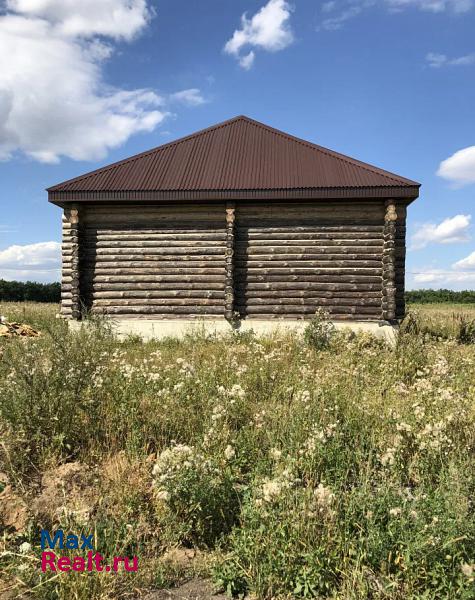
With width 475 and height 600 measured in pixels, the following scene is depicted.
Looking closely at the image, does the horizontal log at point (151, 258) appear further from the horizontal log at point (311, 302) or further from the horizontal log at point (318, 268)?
the horizontal log at point (311, 302)

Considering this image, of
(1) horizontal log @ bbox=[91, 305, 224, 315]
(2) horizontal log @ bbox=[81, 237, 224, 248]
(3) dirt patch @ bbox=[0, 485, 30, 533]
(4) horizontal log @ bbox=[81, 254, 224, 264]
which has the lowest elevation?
(3) dirt patch @ bbox=[0, 485, 30, 533]

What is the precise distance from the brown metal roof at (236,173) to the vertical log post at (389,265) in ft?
1.66

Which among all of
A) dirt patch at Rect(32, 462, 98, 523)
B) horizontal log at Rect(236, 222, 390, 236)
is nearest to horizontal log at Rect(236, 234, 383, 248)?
horizontal log at Rect(236, 222, 390, 236)

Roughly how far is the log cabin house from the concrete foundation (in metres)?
0.12

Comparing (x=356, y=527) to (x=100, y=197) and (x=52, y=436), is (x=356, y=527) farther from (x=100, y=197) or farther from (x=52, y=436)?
(x=100, y=197)

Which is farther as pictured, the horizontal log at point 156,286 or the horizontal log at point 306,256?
the horizontal log at point 156,286

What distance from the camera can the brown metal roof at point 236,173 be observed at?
10.4m

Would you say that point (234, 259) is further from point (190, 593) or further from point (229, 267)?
point (190, 593)

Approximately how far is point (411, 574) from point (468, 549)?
0.40 metres

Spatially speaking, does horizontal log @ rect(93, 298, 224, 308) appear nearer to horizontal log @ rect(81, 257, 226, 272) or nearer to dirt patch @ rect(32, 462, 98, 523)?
horizontal log @ rect(81, 257, 226, 272)

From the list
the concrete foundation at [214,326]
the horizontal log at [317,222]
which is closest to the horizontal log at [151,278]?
the concrete foundation at [214,326]

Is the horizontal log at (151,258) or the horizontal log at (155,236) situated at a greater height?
the horizontal log at (155,236)

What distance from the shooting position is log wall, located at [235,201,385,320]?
10.7 meters

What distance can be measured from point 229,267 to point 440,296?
45590 mm
